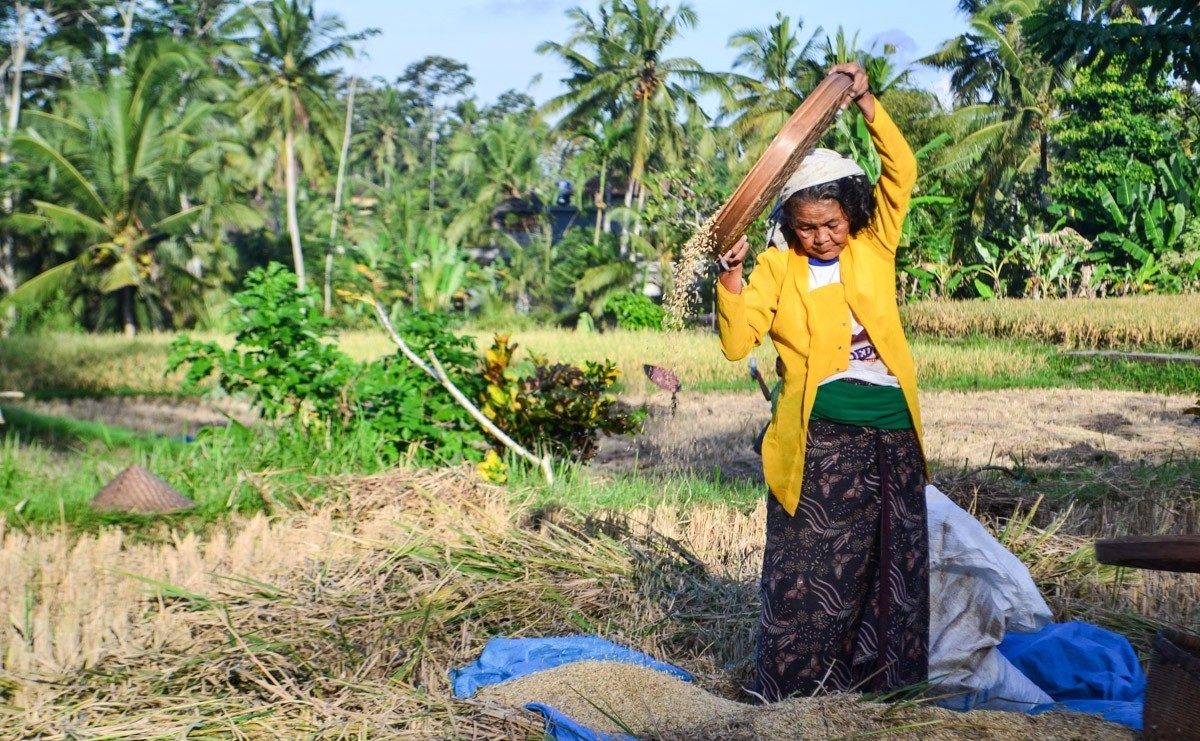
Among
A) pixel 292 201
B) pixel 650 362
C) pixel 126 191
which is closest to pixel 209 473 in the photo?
pixel 650 362

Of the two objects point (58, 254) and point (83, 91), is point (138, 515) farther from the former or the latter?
point (58, 254)

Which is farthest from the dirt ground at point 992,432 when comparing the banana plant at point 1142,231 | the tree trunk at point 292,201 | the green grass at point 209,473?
the tree trunk at point 292,201

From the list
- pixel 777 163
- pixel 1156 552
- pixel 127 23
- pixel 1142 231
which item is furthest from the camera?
pixel 127 23

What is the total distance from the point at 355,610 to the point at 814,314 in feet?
4.84

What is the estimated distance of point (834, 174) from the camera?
2.49m

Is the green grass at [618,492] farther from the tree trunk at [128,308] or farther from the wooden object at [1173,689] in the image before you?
the tree trunk at [128,308]

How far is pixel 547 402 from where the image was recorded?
582 cm

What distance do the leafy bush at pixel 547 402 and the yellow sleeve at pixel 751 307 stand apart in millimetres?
3188

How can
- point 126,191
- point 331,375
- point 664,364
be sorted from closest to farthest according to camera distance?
point 331,375, point 664,364, point 126,191

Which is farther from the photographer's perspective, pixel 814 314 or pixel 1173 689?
pixel 814 314

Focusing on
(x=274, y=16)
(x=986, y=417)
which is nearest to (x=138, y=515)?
(x=986, y=417)

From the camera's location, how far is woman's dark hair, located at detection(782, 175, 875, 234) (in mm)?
2521

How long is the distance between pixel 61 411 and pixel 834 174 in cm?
1028

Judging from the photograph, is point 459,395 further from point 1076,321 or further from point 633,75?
point 633,75
